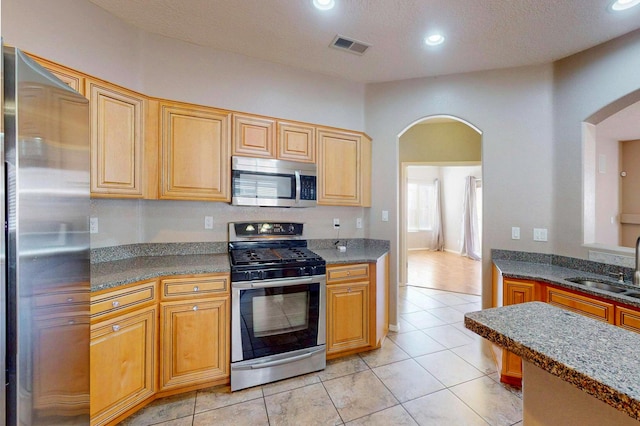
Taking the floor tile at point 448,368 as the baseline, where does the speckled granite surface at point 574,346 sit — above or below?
above

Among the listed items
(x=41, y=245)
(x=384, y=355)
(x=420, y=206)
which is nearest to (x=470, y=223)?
(x=420, y=206)

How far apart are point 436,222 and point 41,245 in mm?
9267

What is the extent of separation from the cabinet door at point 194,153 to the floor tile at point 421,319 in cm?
263

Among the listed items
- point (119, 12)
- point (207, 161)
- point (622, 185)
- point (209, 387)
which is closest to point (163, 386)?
point (209, 387)

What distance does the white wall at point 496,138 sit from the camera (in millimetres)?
2783

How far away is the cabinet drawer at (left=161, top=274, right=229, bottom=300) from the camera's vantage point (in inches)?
81.2

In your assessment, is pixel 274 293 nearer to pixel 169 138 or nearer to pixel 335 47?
pixel 169 138

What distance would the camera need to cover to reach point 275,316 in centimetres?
→ 233

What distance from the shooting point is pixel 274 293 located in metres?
2.32

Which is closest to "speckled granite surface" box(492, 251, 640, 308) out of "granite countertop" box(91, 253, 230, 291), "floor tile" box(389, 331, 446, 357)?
"floor tile" box(389, 331, 446, 357)

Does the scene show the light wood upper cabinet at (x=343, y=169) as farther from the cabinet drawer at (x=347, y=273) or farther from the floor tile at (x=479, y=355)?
the floor tile at (x=479, y=355)

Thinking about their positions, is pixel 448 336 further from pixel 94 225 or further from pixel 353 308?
pixel 94 225

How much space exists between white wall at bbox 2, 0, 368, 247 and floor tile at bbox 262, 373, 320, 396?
1.36 meters

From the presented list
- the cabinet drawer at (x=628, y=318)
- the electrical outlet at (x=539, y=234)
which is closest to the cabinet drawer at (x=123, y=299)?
the cabinet drawer at (x=628, y=318)
